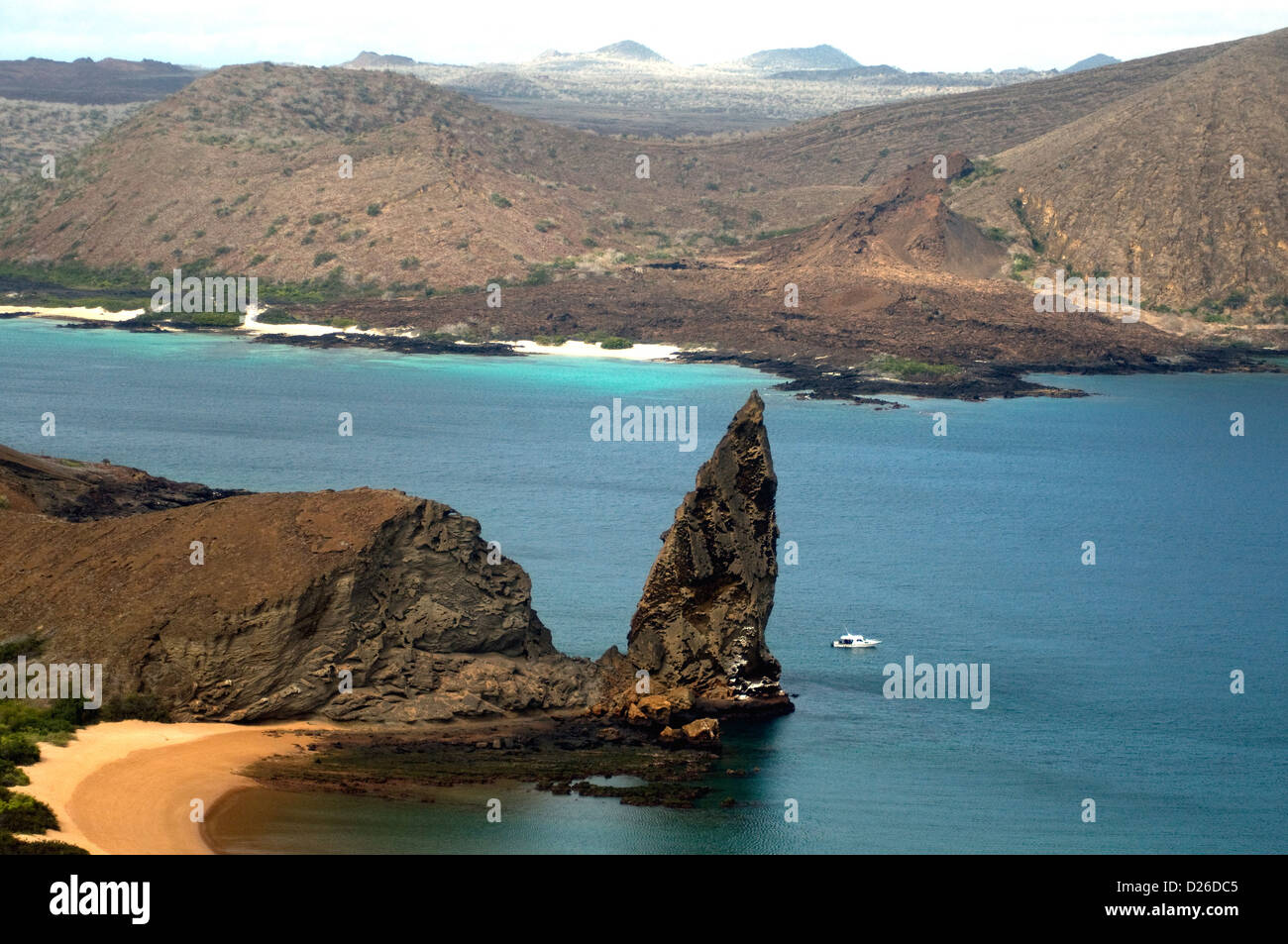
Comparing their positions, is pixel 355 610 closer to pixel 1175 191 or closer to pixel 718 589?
pixel 718 589

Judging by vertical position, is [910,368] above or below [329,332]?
below

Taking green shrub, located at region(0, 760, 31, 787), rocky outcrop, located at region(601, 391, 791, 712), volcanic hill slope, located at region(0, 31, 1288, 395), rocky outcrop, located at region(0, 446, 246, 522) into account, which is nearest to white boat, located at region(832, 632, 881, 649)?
rocky outcrop, located at region(601, 391, 791, 712)

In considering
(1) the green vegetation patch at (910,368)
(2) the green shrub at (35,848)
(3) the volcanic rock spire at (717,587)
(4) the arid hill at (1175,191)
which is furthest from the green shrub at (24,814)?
(4) the arid hill at (1175,191)

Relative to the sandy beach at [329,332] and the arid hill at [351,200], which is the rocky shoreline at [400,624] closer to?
the sandy beach at [329,332]

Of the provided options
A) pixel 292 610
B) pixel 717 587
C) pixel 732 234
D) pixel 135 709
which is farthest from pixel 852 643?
pixel 732 234

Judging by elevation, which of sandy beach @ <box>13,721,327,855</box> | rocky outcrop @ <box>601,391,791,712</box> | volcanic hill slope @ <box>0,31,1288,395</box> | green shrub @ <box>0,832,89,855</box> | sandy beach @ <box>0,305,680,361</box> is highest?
volcanic hill slope @ <box>0,31,1288,395</box>

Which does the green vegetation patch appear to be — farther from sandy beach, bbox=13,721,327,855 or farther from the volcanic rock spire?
sandy beach, bbox=13,721,327,855

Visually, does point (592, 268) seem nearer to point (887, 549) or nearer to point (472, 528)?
point (887, 549)
